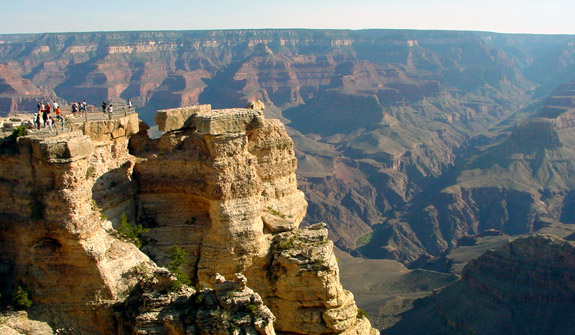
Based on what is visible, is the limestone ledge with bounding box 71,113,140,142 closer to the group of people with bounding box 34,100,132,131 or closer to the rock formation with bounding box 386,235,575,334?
the group of people with bounding box 34,100,132,131

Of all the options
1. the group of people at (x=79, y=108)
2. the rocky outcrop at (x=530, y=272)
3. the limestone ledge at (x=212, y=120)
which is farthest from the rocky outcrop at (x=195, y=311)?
the rocky outcrop at (x=530, y=272)

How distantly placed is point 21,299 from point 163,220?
24.0 feet

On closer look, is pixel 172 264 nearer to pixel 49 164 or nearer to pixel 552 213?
pixel 49 164

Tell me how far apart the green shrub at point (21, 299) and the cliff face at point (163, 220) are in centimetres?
33

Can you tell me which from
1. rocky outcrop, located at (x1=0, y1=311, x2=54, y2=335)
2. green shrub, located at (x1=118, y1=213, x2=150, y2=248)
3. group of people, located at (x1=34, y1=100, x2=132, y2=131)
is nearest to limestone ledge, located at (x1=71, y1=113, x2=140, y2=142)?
group of people, located at (x1=34, y1=100, x2=132, y2=131)

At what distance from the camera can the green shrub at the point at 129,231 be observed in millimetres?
24031

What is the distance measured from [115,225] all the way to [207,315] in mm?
7533

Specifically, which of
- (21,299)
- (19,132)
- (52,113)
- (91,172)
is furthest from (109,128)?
(21,299)

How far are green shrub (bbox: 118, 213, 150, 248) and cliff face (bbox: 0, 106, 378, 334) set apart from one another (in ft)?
2.03

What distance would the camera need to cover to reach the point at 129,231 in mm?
24391

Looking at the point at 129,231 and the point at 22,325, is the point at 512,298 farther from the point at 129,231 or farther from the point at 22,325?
the point at 22,325

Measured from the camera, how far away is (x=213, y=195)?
81.0 feet

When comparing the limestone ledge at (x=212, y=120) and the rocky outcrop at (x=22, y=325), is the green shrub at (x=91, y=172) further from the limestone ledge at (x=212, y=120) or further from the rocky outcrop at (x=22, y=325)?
the rocky outcrop at (x=22, y=325)

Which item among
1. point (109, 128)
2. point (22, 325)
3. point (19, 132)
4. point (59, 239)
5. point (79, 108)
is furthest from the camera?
point (79, 108)
